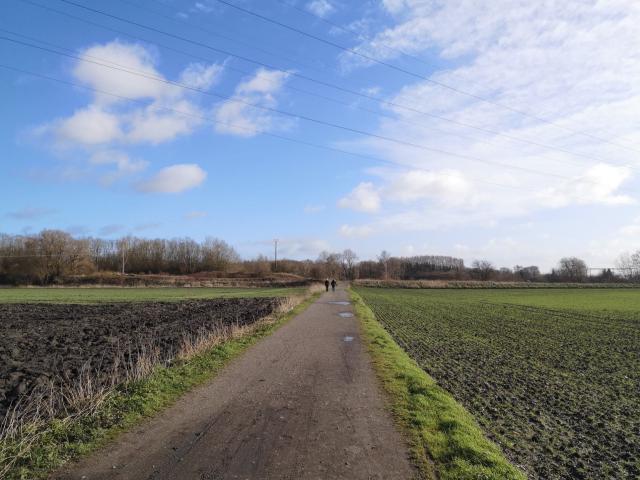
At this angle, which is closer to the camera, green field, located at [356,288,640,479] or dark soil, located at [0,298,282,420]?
green field, located at [356,288,640,479]

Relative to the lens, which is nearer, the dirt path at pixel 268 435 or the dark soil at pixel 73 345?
the dirt path at pixel 268 435

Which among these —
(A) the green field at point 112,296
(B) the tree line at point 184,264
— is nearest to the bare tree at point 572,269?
(B) the tree line at point 184,264

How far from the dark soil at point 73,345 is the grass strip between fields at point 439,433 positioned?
624 cm

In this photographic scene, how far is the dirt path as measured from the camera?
18.4 ft

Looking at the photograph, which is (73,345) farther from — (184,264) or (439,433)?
(184,264)

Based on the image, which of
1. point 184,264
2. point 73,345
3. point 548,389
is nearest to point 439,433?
point 548,389

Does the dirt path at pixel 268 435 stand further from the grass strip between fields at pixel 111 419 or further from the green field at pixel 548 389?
the green field at pixel 548 389

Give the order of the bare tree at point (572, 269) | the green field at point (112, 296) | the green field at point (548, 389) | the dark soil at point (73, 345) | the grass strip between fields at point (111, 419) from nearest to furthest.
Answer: the grass strip between fields at point (111, 419), the green field at point (548, 389), the dark soil at point (73, 345), the green field at point (112, 296), the bare tree at point (572, 269)

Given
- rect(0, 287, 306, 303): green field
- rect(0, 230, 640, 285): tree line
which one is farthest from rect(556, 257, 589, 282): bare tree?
rect(0, 287, 306, 303): green field

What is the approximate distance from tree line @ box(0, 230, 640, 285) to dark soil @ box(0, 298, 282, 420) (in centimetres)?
9139

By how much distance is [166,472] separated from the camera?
218 inches

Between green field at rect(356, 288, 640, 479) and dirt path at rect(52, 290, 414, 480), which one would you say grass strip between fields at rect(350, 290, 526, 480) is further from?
green field at rect(356, 288, 640, 479)

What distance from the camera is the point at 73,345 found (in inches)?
680

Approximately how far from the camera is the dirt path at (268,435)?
18.4 feet
